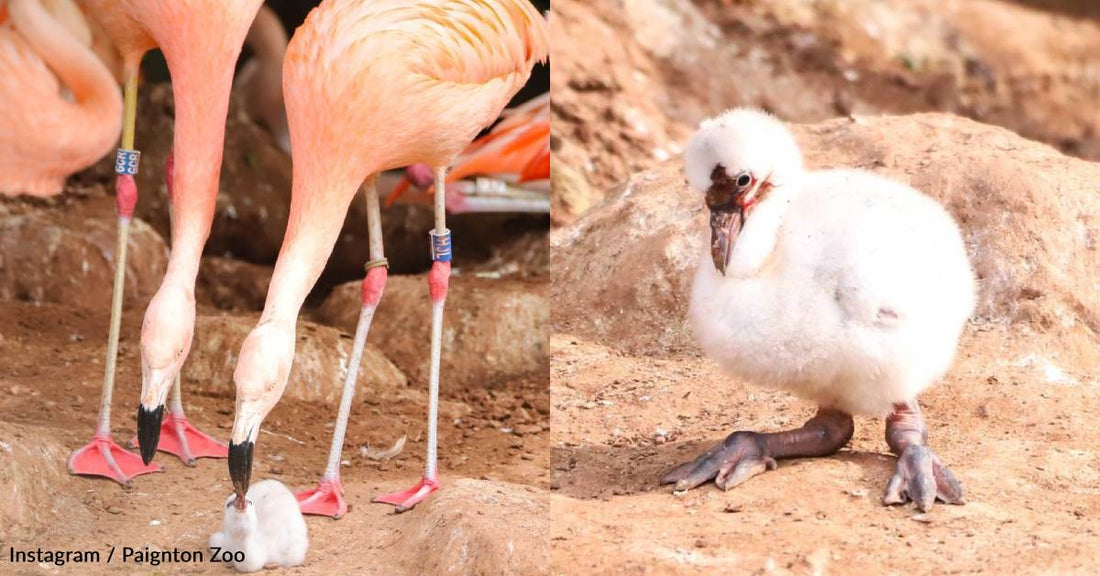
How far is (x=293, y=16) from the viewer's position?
782 cm

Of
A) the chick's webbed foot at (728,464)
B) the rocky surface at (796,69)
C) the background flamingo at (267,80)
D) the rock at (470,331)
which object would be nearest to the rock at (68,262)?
the rock at (470,331)

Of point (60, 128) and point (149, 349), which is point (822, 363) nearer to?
point (149, 349)

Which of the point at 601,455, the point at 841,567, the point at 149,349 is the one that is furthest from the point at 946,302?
the point at 149,349

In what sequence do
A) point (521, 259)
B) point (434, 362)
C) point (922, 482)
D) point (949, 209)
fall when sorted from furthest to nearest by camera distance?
point (521, 259)
point (949, 209)
point (434, 362)
point (922, 482)

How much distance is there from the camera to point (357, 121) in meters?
3.58

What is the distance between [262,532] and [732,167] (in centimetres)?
144

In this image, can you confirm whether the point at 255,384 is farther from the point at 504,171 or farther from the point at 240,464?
the point at 504,171

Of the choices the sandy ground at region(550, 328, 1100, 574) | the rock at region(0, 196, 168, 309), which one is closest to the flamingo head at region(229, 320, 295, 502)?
the sandy ground at region(550, 328, 1100, 574)

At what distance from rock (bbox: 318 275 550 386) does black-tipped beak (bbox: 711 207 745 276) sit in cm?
206

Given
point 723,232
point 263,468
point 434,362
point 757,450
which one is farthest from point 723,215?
point 263,468

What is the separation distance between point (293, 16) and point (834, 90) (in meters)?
3.33

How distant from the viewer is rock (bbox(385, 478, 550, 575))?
3281 millimetres

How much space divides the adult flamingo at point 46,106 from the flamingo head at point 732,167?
7.00ft

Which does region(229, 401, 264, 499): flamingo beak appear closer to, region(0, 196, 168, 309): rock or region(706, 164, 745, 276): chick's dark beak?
region(706, 164, 745, 276): chick's dark beak
